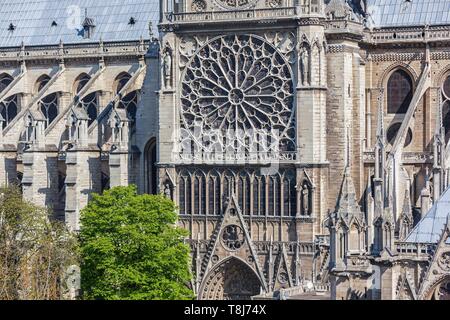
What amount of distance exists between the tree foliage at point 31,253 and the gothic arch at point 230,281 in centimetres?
682

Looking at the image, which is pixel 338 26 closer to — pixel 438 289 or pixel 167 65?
pixel 167 65

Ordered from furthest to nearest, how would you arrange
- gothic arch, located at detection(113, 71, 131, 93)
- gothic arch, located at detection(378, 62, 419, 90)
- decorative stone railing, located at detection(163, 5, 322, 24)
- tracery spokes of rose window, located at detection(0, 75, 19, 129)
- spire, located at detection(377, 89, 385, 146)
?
1. tracery spokes of rose window, located at detection(0, 75, 19, 129)
2. gothic arch, located at detection(113, 71, 131, 93)
3. gothic arch, located at detection(378, 62, 419, 90)
4. decorative stone railing, located at detection(163, 5, 322, 24)
5. spire, located at detection(377, 89, 385, 146)

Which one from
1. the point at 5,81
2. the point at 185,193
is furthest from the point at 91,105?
the point at 185,193

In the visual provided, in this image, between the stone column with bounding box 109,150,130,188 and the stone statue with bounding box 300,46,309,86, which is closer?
the stone statue with bounding box 300,46,309,86

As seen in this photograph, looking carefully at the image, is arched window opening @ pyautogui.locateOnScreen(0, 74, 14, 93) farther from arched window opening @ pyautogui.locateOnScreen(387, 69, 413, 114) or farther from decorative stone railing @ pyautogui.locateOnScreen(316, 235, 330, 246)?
decorative stone railing @ pyautogui.locateOnScreen(316, 235, 330, 246)

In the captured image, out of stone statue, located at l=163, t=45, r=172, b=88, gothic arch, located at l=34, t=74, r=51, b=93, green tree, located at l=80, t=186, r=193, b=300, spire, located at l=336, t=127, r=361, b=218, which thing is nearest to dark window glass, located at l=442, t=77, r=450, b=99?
stone statue, located at l=163, t=45, r=172, b=88

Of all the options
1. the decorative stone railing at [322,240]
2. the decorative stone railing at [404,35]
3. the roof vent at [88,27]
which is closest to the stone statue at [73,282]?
the decorative stone railing at [322,240]

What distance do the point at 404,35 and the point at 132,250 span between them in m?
16.8

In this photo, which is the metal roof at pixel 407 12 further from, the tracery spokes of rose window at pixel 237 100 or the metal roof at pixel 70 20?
the metal roof at pixel 70 20

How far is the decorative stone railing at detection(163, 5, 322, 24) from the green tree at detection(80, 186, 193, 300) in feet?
27.3

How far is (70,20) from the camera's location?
302ft

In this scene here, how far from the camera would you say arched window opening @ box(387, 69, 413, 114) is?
262 feet

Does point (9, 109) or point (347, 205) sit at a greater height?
point (9, 109)

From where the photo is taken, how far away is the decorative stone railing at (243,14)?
75312mm
